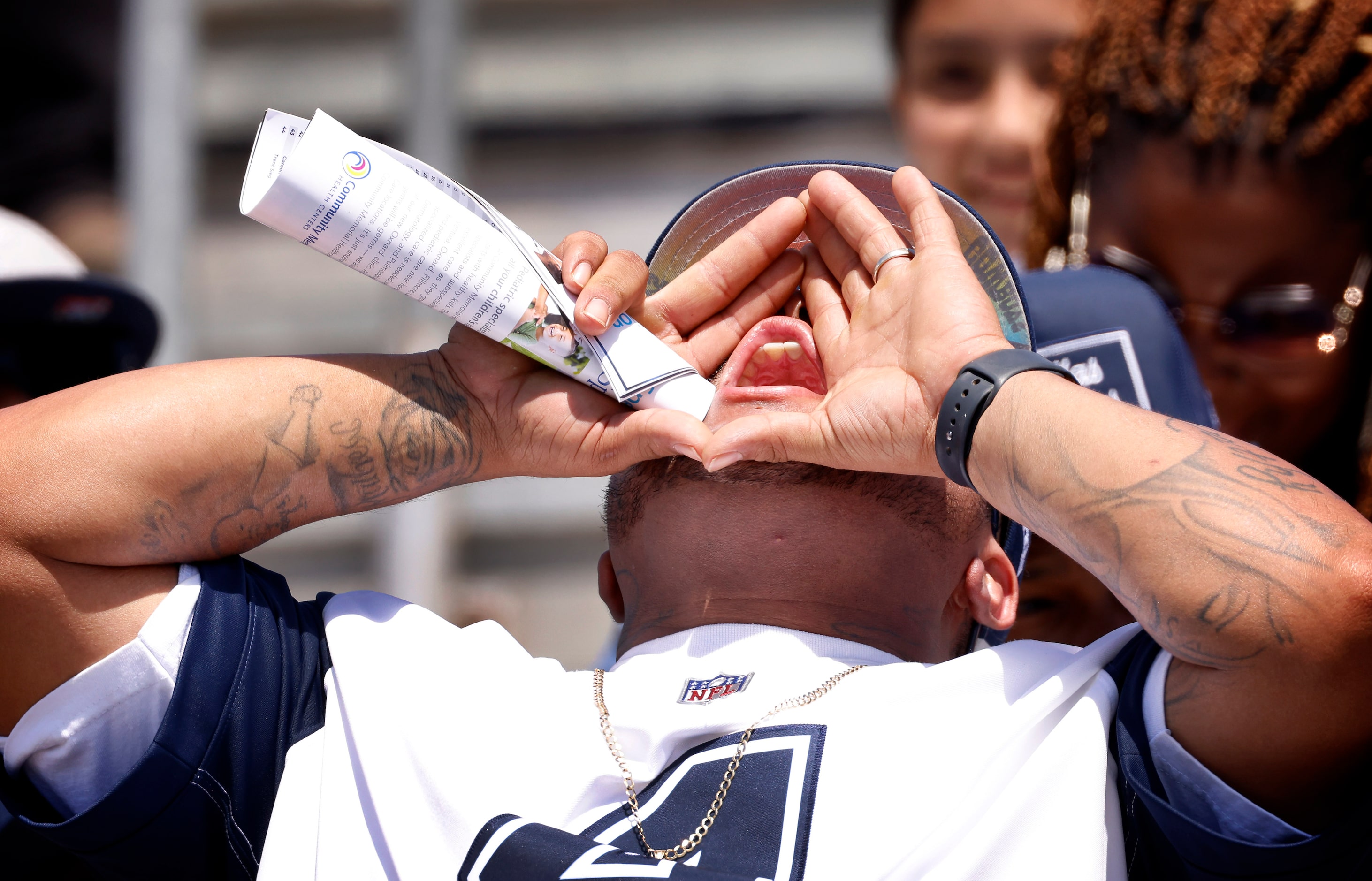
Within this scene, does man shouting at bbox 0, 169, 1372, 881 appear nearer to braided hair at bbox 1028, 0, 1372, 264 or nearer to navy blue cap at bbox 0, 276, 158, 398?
braided hair at bbox 1028, 0, 1372, 264

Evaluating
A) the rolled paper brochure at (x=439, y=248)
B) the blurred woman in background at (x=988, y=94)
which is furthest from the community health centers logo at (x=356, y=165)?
the blurred woman in background at (x=988, y=94)

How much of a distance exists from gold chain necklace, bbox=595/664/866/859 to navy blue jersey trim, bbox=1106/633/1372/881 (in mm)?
442

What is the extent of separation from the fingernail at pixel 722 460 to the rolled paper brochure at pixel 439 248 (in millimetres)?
167

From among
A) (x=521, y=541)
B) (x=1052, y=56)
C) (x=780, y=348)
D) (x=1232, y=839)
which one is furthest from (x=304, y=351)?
(x=1232, y=839)

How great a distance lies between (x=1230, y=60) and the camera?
283 centimetres

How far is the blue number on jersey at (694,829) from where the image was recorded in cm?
162

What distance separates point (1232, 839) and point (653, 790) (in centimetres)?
87

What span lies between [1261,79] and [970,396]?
1.69 metres

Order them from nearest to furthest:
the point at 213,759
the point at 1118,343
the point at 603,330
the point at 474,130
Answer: the point at 213,759, the point at 603,330, the point at 1118,343, the point at 474,130

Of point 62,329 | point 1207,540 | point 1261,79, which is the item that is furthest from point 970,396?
point 62,329

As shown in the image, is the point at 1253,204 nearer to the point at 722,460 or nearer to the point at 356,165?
the point at 722,460

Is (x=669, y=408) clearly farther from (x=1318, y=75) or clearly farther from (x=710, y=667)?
(x=1318, y=75)

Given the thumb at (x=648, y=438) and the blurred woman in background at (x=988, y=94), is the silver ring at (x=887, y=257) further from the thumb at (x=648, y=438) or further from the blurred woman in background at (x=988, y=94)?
the blurred woman in background at (x=988, y=94)

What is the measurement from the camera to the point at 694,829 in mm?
1757
